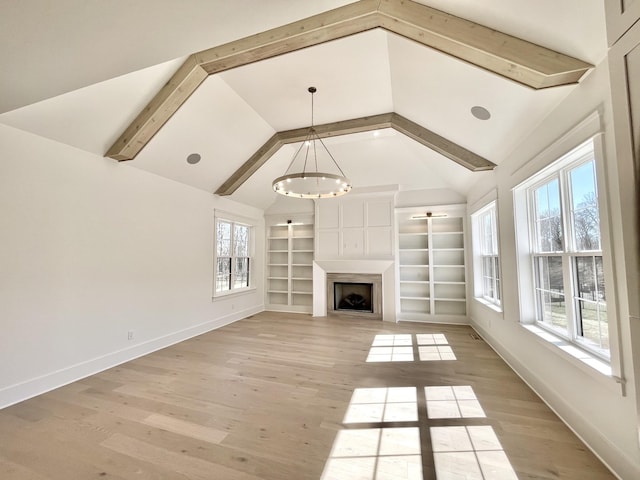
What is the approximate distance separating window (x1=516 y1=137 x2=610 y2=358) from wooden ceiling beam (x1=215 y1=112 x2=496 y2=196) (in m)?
1.20

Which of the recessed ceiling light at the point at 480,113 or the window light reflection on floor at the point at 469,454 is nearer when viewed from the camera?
the window light reflection on floor at the point at 469,454

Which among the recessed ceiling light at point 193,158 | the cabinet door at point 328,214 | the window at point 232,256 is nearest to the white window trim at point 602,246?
the cabinet door at point 328,214

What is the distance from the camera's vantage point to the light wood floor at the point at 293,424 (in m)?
1.91

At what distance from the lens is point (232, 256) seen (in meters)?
6.53

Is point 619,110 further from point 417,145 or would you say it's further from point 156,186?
point 156,186

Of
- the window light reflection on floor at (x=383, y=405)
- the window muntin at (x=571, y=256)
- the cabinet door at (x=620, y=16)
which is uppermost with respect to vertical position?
the cabinet door at (x=620, y=16)

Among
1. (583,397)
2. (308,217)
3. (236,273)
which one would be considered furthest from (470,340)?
(236,273)

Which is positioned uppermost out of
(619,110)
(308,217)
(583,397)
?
(308,217)

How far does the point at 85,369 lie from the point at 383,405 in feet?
11.6

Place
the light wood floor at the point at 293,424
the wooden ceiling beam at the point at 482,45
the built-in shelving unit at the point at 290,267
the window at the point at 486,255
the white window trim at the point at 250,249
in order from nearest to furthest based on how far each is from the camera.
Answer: the light wood floor at the point at 293,424 → the wooden ceiling beam at the point at 482,45 → the window at the point at 486,255 → the white window trim at the point at 250,249 → the built-in shelving unit at the point at 290,267

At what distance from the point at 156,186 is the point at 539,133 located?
511cm

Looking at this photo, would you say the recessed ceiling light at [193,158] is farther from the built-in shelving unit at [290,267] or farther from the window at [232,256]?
the built-in shelving unit at [290,267]

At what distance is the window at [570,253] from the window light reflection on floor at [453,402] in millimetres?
1057

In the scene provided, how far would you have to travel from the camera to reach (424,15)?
7.72ft
